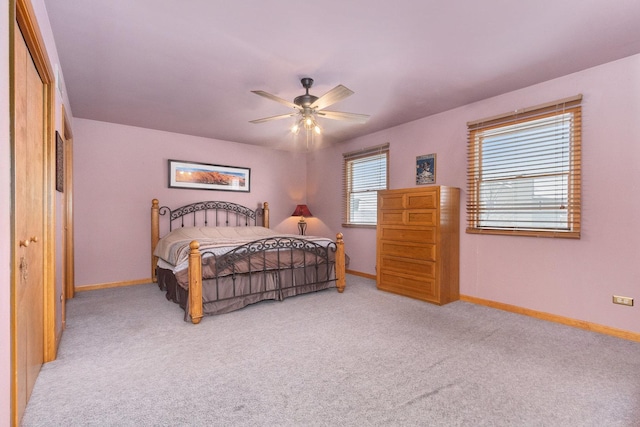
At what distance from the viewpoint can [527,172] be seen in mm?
3346

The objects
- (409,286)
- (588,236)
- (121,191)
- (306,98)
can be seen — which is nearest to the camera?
(588,236)

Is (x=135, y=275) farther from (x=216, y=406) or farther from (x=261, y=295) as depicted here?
(x=216, y=406)

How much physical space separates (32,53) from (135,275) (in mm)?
3669

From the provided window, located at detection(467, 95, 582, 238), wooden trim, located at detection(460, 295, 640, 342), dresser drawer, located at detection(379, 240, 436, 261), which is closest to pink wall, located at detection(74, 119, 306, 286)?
dresser drawer, located at detection(379, 240, 436, 261)

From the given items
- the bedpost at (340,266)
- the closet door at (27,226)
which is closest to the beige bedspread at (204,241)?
the bedpost at (340,266)

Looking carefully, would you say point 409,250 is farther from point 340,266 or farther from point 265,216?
point 265,216

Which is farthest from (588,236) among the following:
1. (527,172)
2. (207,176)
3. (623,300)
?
(207,176)

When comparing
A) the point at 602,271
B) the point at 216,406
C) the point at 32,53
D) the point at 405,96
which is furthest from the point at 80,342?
the point at 602,271

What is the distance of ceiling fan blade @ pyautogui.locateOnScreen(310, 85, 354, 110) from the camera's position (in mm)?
2594

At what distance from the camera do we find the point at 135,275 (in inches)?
186

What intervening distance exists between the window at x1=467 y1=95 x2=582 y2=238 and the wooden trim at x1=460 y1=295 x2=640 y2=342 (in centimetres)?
81

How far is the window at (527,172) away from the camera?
3041mm

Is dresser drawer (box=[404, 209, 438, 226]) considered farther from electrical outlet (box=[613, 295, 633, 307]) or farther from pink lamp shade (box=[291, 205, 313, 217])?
pink lamp shade (box=[291, 205, 313, 217])

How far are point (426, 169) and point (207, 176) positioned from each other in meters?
3.53
